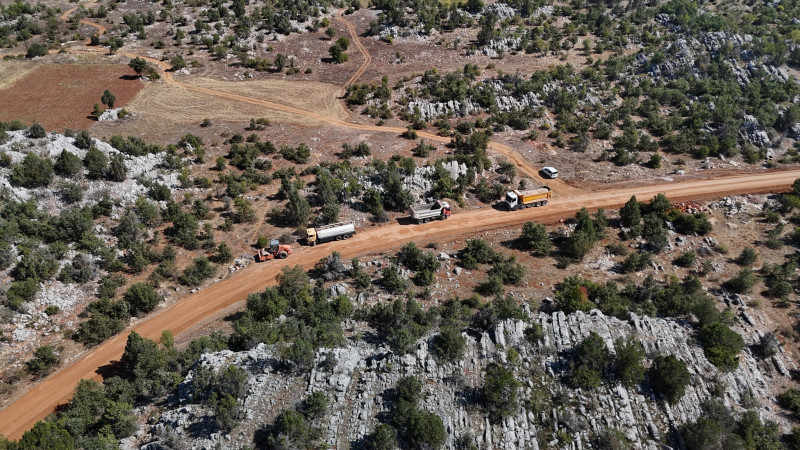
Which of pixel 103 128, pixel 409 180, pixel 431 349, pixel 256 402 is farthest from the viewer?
pixel 103 128

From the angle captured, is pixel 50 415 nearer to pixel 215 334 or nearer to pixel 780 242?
pixel 215 334

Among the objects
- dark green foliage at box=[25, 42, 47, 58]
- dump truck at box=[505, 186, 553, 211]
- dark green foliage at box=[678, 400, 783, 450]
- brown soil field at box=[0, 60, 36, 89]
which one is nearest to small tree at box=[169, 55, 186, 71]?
brown soil field at box=[0, 60, 36, 89]

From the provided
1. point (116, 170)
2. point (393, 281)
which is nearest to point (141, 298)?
point (116, 170)

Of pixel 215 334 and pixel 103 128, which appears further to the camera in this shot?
pixel 103 128

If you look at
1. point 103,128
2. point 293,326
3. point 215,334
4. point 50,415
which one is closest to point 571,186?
point 293,326

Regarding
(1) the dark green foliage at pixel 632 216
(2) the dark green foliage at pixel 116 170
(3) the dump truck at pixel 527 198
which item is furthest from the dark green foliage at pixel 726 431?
(2) the dark green foliage at pixel 116 170

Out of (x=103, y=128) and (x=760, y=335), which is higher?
(x=103, y=128)
